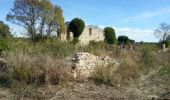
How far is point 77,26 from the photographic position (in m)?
36.3

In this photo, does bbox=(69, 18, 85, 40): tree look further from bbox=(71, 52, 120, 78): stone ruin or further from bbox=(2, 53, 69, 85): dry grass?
bbox=(2, 53, 69, 85): dry grass

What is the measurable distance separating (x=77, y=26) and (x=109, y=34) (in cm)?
785

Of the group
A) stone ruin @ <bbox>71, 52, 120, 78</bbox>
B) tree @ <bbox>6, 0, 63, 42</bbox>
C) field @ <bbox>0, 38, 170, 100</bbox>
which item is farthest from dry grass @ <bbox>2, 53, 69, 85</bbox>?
tree @ <bbox>6, 0, 63, 42</bbox>

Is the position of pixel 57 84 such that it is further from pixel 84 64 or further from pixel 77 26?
pixel 77 26

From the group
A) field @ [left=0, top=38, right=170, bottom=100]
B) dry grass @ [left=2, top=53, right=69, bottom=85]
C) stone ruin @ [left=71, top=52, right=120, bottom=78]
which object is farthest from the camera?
stone ruin @ [left=71, top=52, right=120, bottom=78]

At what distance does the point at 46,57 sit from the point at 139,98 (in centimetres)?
315

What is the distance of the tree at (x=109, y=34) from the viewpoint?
4274cm

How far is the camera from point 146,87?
11109 millimetres

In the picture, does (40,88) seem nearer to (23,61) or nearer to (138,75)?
(23,61)

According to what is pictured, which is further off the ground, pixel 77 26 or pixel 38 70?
pixel 77 26

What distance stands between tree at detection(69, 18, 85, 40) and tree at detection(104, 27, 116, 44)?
6433 mm

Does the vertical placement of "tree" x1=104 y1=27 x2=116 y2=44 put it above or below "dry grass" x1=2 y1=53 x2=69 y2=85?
above

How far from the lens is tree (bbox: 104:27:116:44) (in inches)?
1683

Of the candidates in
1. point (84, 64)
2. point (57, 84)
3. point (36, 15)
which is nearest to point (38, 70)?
point (57, 84)
